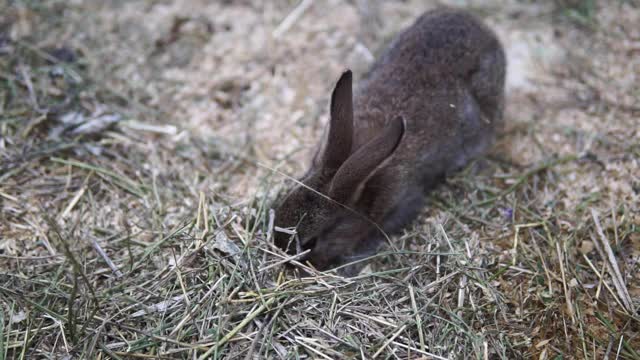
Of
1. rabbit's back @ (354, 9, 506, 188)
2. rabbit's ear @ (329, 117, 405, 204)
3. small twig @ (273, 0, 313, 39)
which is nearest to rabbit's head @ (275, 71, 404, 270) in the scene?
rabbit's ear @ (329, 117, 405, 204)

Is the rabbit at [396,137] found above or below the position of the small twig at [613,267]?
above

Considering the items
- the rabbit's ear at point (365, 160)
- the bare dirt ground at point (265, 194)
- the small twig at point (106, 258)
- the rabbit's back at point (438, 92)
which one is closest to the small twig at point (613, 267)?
the bare dirt ground at point (265, 194)

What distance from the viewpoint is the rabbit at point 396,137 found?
3636 millimetres

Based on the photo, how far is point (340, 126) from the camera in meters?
3.60

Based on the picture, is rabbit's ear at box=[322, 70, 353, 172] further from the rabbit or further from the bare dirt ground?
the bare dirt ground

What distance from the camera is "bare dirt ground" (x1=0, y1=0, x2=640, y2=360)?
3105 millimetres

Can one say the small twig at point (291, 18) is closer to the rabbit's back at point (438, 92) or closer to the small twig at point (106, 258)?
the rabbit's back at point (438, 92)

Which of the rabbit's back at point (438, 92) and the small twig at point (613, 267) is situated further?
the rabbit's back at point (438, 92)

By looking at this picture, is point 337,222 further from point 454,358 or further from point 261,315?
point 454,358

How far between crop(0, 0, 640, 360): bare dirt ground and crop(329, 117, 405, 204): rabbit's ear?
1.73 ft

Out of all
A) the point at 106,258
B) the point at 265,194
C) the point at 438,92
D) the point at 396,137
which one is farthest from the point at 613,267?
the point at 106,258

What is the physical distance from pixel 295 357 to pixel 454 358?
890 mm

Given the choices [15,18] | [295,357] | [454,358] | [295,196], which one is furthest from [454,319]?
[15,18]

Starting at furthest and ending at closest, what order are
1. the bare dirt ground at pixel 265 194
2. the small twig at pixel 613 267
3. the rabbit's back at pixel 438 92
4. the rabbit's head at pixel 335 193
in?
the rabbit's back at pixel 438 92 < the rabbit's head at pixel 335 193 < the small twig at pixel 613 267 < the bare dirt ground at pixel 265 194
